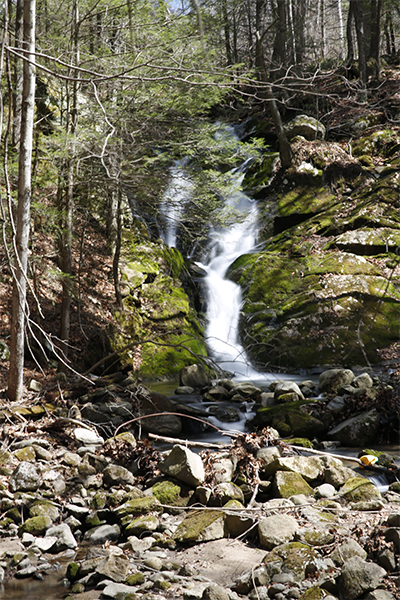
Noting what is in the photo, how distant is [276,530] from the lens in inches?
143

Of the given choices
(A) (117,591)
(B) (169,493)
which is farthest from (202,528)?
(A) (117,591)

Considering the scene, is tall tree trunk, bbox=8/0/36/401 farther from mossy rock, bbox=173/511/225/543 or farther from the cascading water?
the cascading water

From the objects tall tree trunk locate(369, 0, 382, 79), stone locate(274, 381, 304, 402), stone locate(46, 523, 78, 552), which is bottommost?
stone locate(274, 381, 304, 402)

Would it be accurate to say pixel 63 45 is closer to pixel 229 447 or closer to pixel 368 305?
pixel 229 447

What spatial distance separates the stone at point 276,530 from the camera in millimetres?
3553

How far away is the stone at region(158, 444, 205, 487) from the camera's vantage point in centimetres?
444

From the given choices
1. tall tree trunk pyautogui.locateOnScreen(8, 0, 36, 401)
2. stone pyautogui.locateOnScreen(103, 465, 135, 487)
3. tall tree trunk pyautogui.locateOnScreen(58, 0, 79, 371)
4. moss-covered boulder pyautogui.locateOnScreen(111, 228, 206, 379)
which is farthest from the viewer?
moss-covered boulder pyautogui.locateOnScreen(111, 228, 206, 379)

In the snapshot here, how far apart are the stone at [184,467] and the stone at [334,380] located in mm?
4043

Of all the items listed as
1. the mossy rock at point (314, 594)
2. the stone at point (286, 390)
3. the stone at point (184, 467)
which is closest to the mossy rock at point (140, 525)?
the stone at point (184, 467)

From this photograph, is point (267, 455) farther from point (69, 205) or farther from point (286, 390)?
point (69, 205)

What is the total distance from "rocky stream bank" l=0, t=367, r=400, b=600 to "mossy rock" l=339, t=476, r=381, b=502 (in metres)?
0.01

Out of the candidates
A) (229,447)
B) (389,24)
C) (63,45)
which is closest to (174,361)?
(229,447)

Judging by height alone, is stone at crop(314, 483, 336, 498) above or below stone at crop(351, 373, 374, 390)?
above

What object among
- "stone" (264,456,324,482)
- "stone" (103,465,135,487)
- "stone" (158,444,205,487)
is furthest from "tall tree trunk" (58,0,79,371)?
"stone" (264,456,324,482)
